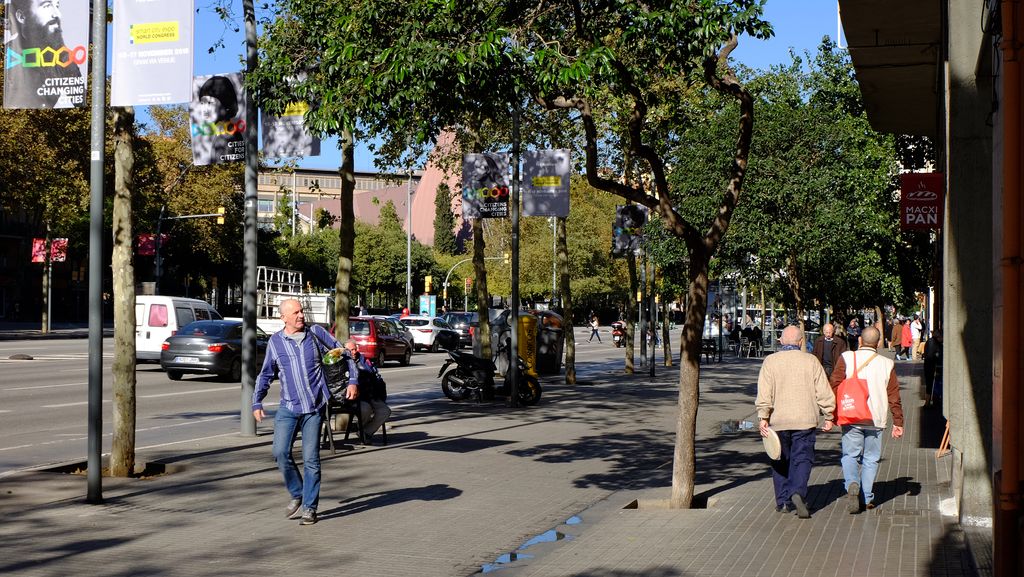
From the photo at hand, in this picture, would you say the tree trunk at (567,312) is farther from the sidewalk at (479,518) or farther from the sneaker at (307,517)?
the sneaker at (307,517)

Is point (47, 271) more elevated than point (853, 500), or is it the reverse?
point (47, 271)

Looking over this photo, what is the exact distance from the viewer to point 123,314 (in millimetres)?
11766

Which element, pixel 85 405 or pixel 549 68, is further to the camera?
pixel 85 405

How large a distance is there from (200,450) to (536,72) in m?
6.57

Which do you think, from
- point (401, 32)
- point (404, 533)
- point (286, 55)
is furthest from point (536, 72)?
point (404, 533)

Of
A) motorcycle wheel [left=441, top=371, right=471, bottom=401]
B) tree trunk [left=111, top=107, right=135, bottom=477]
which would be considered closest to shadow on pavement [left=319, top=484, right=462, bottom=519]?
tree trunk [left=111, top=107, right=135, bottom=477]

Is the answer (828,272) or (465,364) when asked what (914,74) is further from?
(828,272)

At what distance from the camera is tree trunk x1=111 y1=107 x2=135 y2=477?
11.6 m

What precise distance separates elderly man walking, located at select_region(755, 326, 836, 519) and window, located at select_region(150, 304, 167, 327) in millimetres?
22856

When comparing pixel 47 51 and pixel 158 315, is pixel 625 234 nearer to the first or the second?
pixel 158 315

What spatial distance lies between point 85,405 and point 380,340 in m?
17.3

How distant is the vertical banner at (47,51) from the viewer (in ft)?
34.0

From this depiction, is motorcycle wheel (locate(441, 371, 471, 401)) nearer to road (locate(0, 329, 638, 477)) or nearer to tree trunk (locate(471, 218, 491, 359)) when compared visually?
road (locate(0, 329, 638, 477))

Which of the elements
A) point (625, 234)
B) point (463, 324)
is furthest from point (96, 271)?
point (463, 324)
